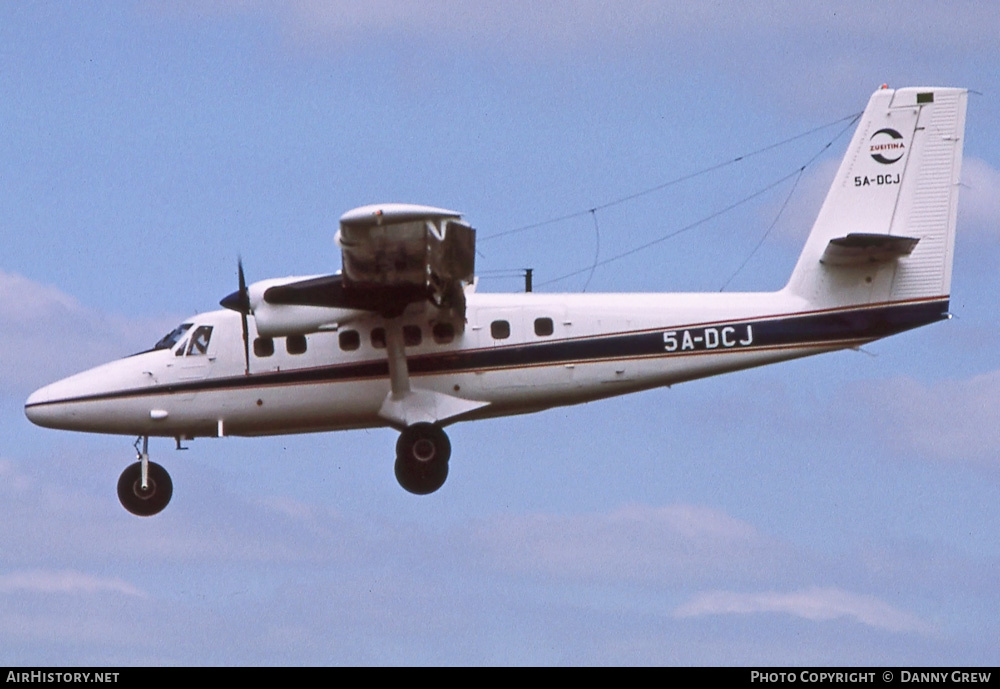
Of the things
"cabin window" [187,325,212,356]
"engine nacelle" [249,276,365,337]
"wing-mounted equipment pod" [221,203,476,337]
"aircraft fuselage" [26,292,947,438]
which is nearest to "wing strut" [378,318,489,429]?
"aircraft fuselage" [26,292,947,438]

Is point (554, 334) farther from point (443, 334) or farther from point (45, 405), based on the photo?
point (45, 405)

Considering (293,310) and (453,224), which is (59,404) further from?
(453,224)

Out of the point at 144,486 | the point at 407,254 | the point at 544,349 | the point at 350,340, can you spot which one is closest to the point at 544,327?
the point at 544,349

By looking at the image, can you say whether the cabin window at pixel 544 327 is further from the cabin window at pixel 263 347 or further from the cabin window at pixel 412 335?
the cabin window at pixel 263 347

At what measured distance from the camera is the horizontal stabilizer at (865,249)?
1011 inches

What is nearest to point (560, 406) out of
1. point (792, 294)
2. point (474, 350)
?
point (474, 350)

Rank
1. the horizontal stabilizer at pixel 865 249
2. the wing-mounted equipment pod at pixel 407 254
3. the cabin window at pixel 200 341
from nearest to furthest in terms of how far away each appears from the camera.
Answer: the wing-mounted equipment pod at pixel 407 254
the horizontal stabilizer at pixel 865 249
the cabin window at pixel 200 341

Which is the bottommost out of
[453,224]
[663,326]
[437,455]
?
[437,455]

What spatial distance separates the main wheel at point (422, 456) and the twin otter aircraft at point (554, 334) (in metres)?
0.02

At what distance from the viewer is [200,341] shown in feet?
88.7

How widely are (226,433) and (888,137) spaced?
11326 millimetres

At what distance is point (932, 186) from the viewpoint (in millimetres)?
26719

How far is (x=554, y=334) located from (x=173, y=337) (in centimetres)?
607

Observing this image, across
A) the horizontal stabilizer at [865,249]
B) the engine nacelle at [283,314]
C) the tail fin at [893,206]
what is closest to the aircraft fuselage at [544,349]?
the tail fin at [893,206]
